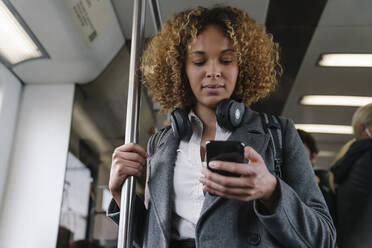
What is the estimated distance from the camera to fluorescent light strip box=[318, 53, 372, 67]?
3.46 m

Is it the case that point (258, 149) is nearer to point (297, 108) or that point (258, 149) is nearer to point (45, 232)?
point (45, 232)

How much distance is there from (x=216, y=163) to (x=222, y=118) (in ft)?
1.07

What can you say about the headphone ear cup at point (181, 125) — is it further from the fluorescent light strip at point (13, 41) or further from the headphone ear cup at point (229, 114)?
the fluorescent light strip at point (13, 41)

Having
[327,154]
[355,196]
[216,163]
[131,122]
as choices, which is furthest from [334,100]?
[216,163]

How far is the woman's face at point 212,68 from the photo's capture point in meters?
1.28

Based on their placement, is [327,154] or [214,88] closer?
[214,88]

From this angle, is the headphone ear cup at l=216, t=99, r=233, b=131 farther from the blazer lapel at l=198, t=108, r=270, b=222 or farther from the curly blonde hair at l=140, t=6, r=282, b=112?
the curly blonde hair at l=140, t=6, r=282, b=112

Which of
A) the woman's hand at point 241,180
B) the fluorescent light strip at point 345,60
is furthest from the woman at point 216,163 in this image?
the fluorescent light strip at point 345,60

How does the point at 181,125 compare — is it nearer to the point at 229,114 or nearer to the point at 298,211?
the point at 229,114

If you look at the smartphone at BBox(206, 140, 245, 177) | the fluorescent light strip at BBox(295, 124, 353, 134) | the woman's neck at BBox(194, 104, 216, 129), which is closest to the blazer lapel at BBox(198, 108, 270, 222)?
the woman's neck at BBox(194, 104, 216, 129)

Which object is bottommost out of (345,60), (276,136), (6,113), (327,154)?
(276,136)

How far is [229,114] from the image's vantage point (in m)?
1.20

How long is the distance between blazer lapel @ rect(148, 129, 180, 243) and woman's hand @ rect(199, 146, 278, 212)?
230 mm

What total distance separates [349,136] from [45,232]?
12.3 ft
